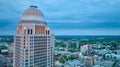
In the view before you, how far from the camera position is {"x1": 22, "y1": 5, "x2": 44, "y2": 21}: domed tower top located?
3129 centimetres

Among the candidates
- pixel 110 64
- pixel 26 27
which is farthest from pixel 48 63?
pixel 110 64

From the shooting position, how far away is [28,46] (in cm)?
2880

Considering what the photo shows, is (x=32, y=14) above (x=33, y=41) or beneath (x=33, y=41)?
above

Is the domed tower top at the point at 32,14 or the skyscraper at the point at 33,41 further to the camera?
the domed tower top at the point at 32,14

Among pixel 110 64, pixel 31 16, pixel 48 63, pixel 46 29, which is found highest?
pixel 31 16

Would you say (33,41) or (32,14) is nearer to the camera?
(33,41)

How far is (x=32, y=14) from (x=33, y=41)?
16.2 feet

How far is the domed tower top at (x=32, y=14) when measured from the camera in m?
31.3

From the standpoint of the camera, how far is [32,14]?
3134 cm

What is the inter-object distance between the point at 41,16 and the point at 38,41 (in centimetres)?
481

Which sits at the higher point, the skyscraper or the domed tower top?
the domed tower top

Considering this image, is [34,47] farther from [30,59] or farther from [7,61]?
[7,61]

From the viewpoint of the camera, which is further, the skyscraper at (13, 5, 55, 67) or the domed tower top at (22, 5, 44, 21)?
the domed tower top at (22, 5, 44, 21)

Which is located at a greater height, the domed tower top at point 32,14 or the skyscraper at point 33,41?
the domed tower top at point 32,14
